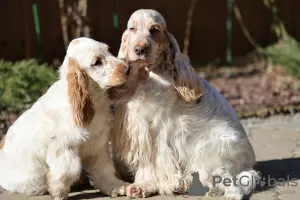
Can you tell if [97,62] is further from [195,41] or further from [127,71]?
[195,41]

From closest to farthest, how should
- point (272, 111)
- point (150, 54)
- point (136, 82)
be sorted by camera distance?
1. point (150, 54)
2. point (136, 82)
3. point (272, 111)

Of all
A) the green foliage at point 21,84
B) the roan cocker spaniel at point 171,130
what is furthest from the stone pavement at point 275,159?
the green foliage at point 21,84

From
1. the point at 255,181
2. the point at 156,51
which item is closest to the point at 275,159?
the point at 255,181

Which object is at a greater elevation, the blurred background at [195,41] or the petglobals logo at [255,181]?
the blurred background at [195,41]

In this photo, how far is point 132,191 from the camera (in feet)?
15.2

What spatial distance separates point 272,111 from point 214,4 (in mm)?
4206

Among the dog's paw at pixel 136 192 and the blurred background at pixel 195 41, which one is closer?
the dog's paw at pixel 136 192

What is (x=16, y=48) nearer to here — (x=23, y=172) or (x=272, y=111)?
(x=272, y=111)

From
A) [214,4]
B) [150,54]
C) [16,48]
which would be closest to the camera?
[150,54]

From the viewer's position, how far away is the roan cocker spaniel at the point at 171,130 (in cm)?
454

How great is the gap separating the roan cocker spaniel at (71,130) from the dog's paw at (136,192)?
7 centimetres

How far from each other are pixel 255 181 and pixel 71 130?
5.35 feet

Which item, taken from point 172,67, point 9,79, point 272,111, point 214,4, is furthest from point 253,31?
point 172,67

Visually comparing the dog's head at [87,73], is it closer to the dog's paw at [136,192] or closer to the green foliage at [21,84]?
the dog's paw at [136,192]
